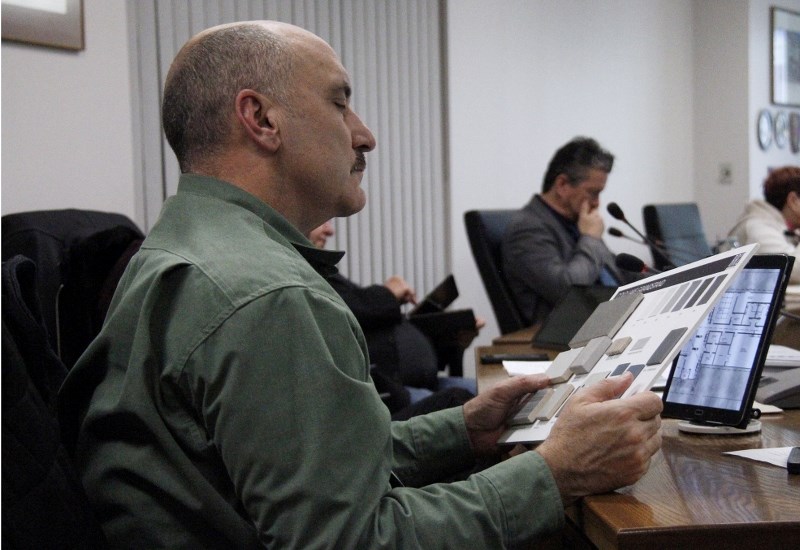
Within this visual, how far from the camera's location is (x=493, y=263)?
3.09 meters

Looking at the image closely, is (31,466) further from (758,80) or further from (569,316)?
(758,80)

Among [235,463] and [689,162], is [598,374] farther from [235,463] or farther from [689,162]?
[689,162]

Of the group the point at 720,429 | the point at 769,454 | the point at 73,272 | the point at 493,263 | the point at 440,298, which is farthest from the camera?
the point at 493,263

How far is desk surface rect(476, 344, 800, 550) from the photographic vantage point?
77 cm

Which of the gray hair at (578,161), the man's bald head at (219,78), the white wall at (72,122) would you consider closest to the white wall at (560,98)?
the gray hair at (578,161)

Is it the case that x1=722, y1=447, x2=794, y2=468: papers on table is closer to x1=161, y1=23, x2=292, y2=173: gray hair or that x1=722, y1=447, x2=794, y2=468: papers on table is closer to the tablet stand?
the tablet stand

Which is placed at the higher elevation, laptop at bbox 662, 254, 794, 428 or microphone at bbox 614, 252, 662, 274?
microphone at bbox 614, 252, 662, 274

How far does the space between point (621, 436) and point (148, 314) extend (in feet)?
1.60

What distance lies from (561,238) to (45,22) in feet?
6.19

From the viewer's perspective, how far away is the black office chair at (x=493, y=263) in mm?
3033

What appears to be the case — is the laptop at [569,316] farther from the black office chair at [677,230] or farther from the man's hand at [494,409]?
the black office chair at [677,230]

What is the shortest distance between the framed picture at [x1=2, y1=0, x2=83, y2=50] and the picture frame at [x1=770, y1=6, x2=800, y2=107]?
14.9 feet

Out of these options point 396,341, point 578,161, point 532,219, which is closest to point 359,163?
point 396,341

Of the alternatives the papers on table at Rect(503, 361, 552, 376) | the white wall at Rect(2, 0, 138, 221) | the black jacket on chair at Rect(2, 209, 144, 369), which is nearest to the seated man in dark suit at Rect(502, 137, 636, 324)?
the papers on table at Rect(503, 361, 552, 376)
